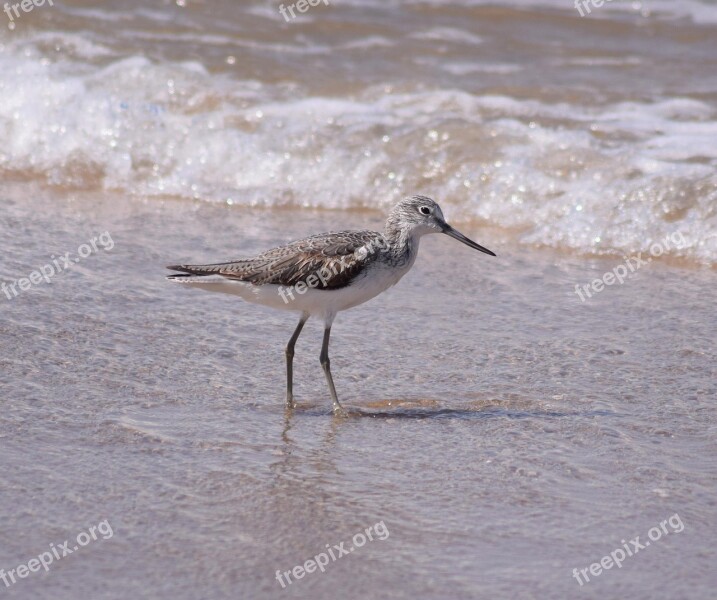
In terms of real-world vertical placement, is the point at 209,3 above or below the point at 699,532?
above

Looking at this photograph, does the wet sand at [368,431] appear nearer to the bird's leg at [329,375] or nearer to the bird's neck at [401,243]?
the bird's leg at [329,375]

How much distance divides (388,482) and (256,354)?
178cm

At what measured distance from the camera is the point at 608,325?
7.00 m

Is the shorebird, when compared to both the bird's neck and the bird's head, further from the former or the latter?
the bird's head

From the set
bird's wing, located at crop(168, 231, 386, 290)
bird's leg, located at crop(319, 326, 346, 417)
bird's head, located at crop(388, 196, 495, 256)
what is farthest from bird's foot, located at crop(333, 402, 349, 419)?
bird's head, located at crop(388, 196, 495, 256)

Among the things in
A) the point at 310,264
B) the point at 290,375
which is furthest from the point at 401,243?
the point at 290,375

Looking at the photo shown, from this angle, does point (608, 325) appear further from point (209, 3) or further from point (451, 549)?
point (209, 3)

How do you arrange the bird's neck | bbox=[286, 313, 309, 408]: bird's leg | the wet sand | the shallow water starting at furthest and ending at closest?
the bird's neck → bbox=[286, 313, 309, 408]: bird's leg → the shallow water → the wet sand

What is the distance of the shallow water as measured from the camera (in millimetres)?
4336

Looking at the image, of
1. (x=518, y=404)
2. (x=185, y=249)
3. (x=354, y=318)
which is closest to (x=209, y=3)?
(x=185, y=249)

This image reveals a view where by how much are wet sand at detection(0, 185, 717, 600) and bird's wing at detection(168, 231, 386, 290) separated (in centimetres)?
57

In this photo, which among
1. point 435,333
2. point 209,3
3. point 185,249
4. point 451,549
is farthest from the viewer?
point 209,3

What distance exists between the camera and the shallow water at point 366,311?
4.34 m

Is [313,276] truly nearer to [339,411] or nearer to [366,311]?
[339,411]
